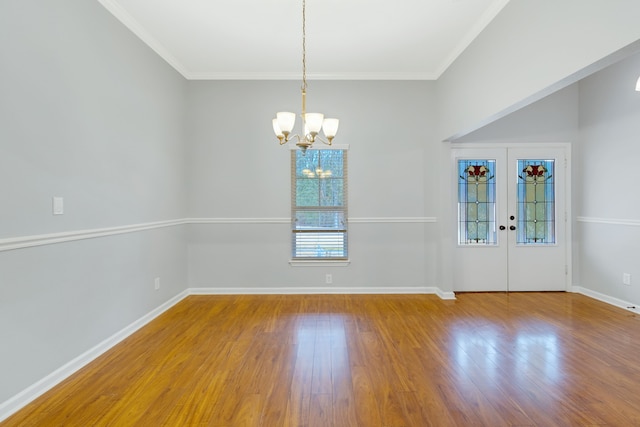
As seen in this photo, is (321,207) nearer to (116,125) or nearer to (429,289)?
(429,289)

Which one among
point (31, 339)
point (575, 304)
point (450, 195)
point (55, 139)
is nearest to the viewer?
point (31, 339)

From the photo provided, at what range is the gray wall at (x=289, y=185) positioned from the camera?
15.5ft

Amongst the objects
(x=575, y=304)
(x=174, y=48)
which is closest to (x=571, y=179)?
(x=575, y=304)

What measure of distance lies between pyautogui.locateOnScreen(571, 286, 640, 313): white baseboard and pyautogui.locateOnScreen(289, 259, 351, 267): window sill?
10.5ft

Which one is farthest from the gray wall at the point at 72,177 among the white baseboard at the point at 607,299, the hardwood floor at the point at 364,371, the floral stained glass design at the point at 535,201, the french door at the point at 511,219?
the white baseboard at the point at 607,299

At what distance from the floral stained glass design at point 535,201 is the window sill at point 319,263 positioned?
248 cm

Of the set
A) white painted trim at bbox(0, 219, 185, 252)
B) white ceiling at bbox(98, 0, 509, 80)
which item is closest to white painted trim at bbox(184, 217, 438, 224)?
white painted trim at bbox(0, 219, 185, 252)

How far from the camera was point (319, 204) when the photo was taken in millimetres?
4777

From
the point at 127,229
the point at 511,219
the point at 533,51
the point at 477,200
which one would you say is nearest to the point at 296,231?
the point at 127,229

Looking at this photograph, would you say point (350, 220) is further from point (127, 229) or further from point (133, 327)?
point (133, 327)

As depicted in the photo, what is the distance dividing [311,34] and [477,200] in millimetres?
3105

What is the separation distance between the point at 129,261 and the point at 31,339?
1191mm

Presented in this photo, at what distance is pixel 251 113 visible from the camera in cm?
471

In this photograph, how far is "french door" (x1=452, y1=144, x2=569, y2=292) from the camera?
4.78 meters
